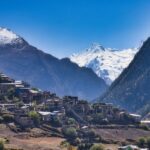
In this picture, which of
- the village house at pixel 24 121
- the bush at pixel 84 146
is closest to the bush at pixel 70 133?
the village house at pixel 24 121

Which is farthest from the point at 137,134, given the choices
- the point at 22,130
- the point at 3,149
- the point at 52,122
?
the point at 3,149

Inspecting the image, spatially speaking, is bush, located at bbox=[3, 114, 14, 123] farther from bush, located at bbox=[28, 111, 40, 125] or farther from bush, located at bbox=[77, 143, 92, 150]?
bush, located at bbox=[77, 143, 92, 150]

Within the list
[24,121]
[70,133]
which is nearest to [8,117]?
[24,121]

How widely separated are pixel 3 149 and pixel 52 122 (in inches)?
1816

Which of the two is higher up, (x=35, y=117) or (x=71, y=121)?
(x=35, y=117)

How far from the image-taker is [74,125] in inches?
7303

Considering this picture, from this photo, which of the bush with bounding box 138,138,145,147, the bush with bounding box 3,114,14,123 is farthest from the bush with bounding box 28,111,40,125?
the bush with bounding box 138,138,145,147

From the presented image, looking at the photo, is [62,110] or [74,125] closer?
[74,125]

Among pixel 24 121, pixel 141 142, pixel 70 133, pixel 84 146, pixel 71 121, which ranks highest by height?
pixel 71 121

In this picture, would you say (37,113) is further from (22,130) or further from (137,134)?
(137,134)

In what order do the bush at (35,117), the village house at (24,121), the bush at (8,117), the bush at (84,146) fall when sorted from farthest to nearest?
the bush at (35,117) < the village house at (24,121) < the bush at (8,117) < the bush at (84,146)

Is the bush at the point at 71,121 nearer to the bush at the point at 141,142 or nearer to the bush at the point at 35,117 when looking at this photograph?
the bush at the point at 35,117

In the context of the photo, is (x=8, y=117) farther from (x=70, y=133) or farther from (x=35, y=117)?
(x=70, y=133)

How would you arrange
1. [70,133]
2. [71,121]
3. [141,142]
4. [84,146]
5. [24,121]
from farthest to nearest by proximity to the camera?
[71,121] < [141,142] < [24,121] < [70,133] < [84,146]
